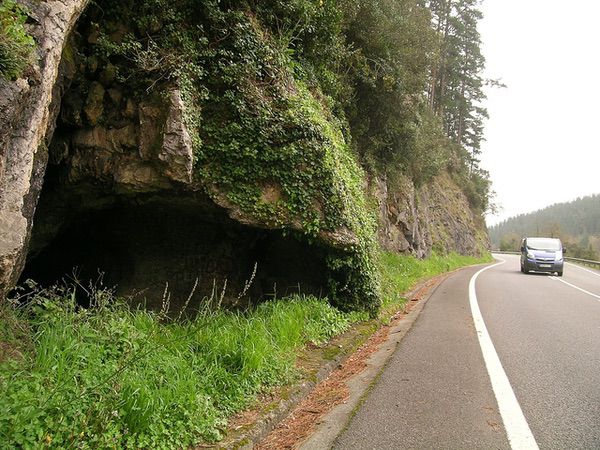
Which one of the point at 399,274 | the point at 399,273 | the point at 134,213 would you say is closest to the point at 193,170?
the point at 134,213

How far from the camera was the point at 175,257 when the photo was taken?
8.45 meters

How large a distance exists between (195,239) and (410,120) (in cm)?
1047

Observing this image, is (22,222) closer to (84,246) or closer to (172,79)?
(172,79)

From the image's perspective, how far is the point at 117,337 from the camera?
398cm

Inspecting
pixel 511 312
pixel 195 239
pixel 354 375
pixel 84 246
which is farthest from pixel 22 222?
pixel 511 312

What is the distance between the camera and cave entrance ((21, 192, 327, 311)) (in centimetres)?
811

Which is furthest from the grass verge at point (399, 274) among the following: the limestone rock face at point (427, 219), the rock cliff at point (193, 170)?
the rock cliff at point (193, 170)

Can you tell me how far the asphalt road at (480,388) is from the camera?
Result: 3.54 m

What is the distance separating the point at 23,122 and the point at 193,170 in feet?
9.09

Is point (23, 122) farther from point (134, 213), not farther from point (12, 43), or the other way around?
point (134, 213)

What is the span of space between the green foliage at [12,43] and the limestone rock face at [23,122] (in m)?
0.10

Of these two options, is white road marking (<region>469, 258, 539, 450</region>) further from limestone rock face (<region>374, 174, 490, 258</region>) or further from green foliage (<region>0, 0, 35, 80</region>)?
limestone rock face (<region>374, 174, 490, 258</region>)

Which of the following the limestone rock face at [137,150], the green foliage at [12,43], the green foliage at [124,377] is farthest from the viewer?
the limestone rock face at [137,150]

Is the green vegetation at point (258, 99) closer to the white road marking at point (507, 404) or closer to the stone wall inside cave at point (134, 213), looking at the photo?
the stone wall inside cave at point (134, 213)
